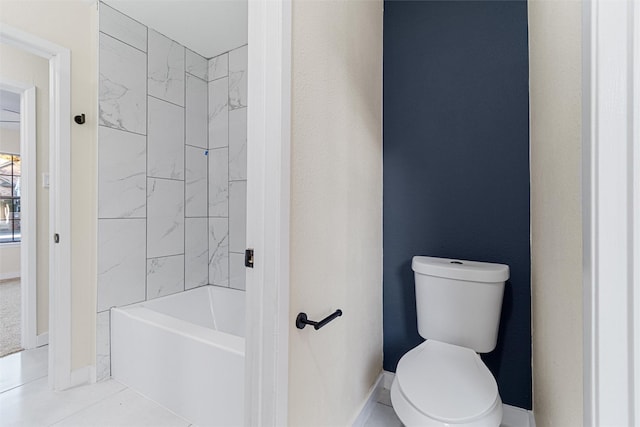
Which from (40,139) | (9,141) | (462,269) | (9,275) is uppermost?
(9,141)

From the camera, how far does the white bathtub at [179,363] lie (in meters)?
1.43

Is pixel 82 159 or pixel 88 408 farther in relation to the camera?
pixel 82 159

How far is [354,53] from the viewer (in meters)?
1.42

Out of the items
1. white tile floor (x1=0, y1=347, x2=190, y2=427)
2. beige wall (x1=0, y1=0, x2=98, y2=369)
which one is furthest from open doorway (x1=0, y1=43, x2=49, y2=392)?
beige wall (x1=0, y1=0, x2=98, y2=369)

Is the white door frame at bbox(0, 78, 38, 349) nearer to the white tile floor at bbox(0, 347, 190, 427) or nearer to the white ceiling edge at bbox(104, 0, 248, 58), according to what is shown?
the white tile floor at bbox(0, 347, 190, 427)

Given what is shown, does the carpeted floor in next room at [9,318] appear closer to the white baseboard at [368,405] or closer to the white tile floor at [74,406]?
the white tile floor at [74,406]

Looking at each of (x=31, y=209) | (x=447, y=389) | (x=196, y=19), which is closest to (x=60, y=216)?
(x=31, y=209)

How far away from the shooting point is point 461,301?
1491mm

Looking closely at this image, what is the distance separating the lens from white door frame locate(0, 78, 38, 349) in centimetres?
234

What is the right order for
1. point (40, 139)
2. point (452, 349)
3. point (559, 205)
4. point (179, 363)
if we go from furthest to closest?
point (40, 139), point (179, 363), point (452, 349), point (559, 205)

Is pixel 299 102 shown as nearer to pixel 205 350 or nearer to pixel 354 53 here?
pixel 354 53

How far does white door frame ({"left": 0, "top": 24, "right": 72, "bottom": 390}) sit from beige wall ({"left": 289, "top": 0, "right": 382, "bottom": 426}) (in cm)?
165

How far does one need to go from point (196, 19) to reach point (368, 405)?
8.79ft
